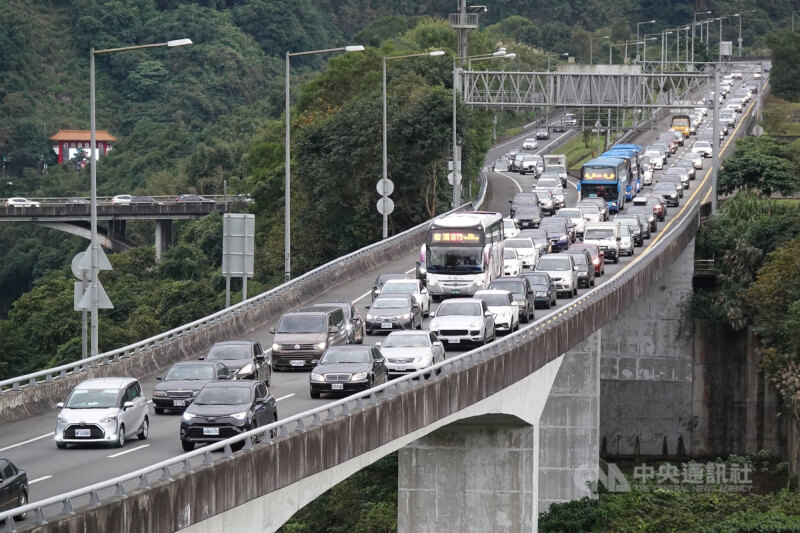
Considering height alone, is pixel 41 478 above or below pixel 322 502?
above

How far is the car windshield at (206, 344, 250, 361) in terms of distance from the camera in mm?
38469

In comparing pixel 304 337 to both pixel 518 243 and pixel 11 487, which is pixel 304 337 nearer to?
pixel 11 487

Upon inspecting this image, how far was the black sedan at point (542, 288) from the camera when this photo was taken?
177 feet

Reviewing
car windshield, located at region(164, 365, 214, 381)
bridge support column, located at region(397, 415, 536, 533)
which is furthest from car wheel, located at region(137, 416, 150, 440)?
bridge support column, located at region(397, 415, 536, 533)

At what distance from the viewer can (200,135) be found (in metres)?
163

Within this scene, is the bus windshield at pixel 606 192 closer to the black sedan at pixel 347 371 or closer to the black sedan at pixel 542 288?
the black sedan at pixel 542 288

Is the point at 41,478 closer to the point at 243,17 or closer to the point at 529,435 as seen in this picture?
the point at 529,435

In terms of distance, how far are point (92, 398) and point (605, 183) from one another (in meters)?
57.0

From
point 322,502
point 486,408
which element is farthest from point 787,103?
point 486,408

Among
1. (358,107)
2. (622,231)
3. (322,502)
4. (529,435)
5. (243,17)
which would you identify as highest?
(243,17)

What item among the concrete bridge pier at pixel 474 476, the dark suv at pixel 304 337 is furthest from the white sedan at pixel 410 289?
the dark suv at pixel 304 337

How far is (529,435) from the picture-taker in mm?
45438

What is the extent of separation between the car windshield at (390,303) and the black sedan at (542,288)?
252 inches

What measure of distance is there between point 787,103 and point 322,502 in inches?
4351
